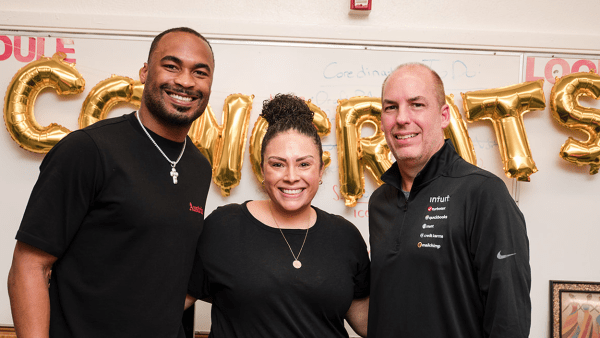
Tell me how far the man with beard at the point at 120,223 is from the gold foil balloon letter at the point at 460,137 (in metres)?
1.32

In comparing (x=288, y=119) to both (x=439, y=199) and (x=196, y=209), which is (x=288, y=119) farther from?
(x=439, y=199)

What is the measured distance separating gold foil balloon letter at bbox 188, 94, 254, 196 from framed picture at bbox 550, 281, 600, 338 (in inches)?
69.1

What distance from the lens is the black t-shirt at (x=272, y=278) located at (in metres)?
1.31

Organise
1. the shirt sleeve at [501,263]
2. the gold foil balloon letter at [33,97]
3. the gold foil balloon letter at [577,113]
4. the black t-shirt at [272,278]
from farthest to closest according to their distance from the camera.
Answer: the gold foil balloon letter at [577,113] < the gold foil balloon letter at [33,97] < the black t-shirt at [272,278] < the shirt sleeve at [501,263]

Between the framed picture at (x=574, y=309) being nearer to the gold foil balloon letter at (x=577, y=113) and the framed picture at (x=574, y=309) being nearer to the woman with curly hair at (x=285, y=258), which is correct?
the gold foil balloon letter at (x=577, y=113)

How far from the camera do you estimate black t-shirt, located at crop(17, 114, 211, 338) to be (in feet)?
3.59

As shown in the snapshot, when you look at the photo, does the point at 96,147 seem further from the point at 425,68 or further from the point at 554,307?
the point at 554,307

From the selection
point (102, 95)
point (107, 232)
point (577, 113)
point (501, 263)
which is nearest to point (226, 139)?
point (102, 95)

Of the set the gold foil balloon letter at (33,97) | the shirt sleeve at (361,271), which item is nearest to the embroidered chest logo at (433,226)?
the shirt sleeve at (361,271)

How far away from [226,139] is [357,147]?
25.8 inches

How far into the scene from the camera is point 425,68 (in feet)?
4.50

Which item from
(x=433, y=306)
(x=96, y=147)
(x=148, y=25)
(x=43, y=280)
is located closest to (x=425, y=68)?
(x=433, y=306)

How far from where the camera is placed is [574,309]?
2.22 m

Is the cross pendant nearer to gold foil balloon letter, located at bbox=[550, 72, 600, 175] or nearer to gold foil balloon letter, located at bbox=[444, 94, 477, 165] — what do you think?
gold foil balloon letter, located at bbox=[444, 94, 477, 165]
